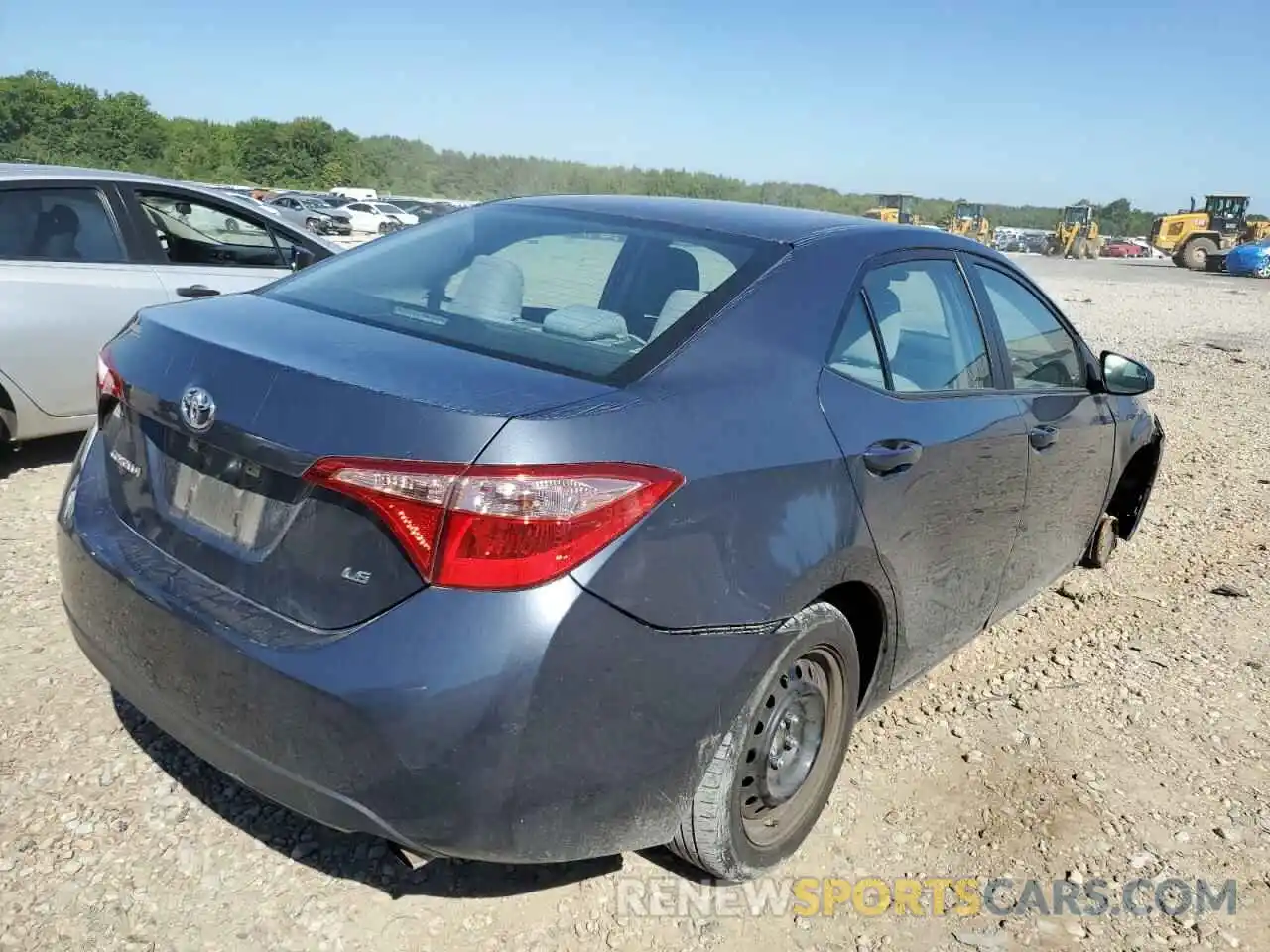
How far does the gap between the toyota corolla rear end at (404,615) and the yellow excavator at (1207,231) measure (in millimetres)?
43395

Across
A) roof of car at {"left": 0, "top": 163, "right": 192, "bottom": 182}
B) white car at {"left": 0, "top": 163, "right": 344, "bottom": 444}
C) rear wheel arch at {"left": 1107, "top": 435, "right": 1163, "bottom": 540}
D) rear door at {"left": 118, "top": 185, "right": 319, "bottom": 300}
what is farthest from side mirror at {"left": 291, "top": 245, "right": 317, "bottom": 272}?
rear wheel arch at {"left": 1107, "top": 435, "right": 1163, "bottom": 540}

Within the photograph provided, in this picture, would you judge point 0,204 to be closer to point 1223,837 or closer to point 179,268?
point 179,268

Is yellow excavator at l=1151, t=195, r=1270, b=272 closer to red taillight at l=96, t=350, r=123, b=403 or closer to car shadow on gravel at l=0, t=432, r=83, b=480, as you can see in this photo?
car shadow on gravel at l=0, t=432, r=83, b=480

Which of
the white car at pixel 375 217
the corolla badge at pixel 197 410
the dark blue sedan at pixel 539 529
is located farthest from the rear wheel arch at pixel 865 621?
the white car at pixel 375 217

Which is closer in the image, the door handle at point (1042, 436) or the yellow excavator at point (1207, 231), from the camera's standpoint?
the door handle at point (1042, 436)

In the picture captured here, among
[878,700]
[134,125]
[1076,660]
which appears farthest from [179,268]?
[134,125]

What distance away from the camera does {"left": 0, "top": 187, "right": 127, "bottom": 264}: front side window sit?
15.6ft

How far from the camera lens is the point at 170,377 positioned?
81.7 inches

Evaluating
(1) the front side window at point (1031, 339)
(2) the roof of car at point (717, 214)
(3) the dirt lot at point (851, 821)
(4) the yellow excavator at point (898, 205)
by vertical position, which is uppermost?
(4) the yellow excavator at point (898, 205)

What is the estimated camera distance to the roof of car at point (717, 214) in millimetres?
2693

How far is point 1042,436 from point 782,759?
1.57 m

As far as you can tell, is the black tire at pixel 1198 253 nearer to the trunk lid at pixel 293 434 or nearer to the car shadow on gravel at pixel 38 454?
the car shadow on gravel at pixel 38 454

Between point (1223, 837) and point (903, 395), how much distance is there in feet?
5.12

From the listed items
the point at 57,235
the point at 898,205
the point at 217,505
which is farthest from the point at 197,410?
the point at 898,205
